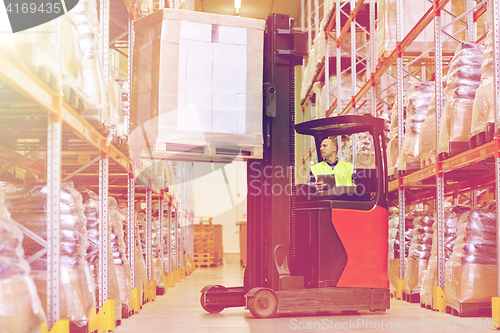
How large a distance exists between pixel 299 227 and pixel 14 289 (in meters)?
2.99

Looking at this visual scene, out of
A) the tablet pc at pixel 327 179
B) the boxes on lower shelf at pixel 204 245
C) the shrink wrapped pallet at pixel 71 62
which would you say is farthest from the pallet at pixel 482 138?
the boxes on lower shelf at pixel 204 245

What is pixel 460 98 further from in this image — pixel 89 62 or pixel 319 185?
pixel 89 62

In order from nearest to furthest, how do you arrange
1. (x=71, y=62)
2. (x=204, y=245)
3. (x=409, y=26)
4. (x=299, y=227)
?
(x=71, y=62)
(x=299, y=227)
(x=409, y=26)
(x=204, y=245)

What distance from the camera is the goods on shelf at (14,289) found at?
2.70m

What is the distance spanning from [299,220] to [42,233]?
250cm

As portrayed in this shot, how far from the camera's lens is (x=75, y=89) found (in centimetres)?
366

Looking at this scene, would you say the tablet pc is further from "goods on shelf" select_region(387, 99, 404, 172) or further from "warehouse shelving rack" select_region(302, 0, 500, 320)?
"goods on shelf" select_region(387, 99, 404, 172)

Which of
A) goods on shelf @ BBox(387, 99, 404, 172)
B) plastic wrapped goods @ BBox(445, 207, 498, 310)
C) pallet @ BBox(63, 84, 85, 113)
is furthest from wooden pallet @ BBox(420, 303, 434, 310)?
pallet @ BBox(63, 84, 85, 113)

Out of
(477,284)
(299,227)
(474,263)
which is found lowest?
(477,284)

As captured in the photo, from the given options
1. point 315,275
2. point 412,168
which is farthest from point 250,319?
point 412,168

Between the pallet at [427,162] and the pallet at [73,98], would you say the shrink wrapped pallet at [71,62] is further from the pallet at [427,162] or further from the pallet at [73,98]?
the pallet at [427,162]

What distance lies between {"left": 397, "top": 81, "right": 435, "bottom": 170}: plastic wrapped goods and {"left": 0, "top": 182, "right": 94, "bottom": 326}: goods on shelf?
14.7 feet

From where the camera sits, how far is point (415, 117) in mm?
6992

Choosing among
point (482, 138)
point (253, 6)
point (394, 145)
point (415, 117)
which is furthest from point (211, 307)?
point (253, 6)
